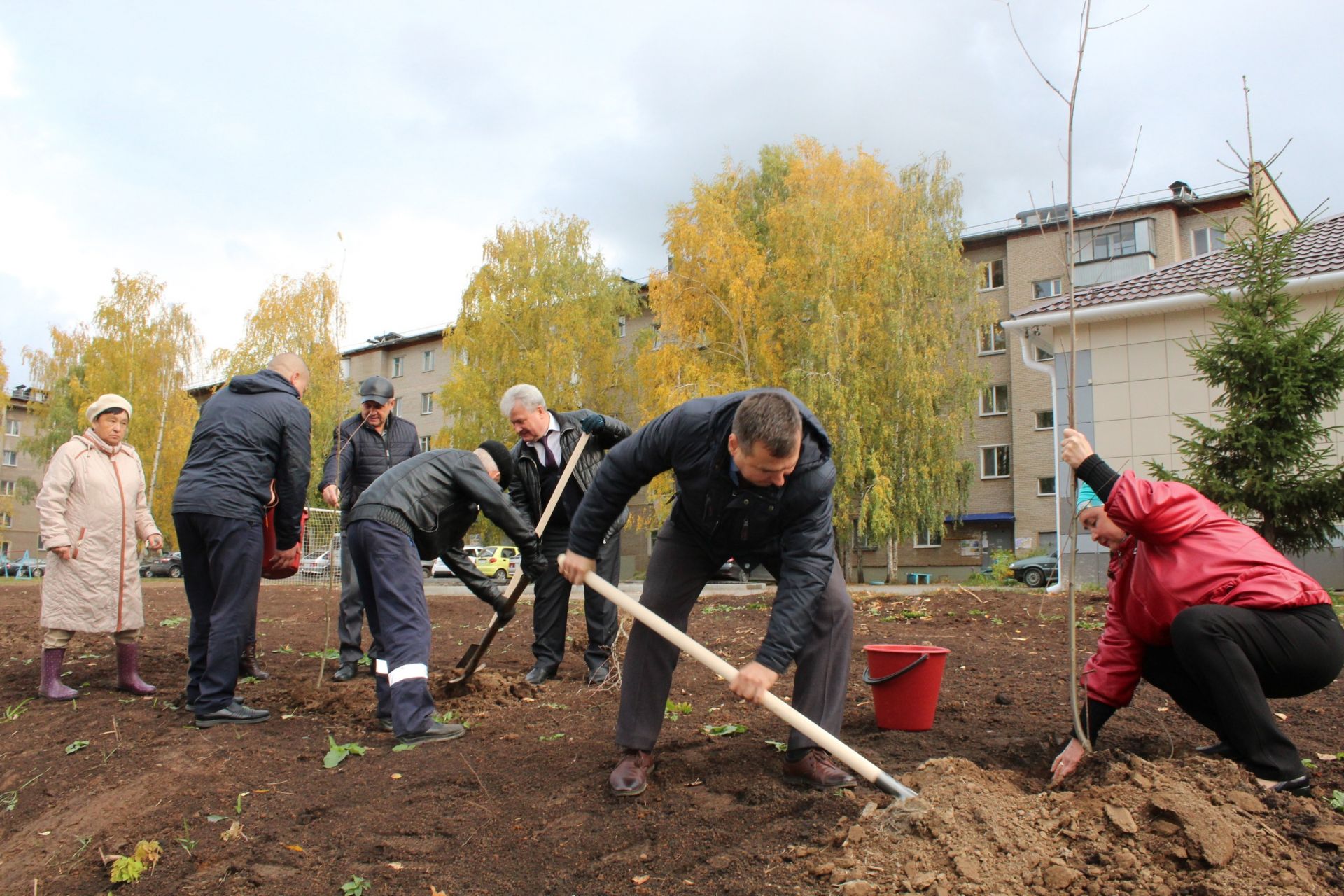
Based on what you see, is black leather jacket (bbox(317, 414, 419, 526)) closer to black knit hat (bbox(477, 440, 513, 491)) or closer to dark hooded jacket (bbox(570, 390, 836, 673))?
black knit hat (bbox(477, 440, 513, 491))

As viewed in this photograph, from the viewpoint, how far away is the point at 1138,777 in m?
2.65

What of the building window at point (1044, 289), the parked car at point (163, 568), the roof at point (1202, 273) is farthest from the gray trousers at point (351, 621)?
the parked car at point (163, 568)

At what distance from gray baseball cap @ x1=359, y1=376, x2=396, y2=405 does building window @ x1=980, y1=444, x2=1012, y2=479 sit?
2743 cm

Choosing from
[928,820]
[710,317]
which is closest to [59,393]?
[710,317]

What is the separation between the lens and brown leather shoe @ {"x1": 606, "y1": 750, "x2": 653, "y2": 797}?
3127 mm

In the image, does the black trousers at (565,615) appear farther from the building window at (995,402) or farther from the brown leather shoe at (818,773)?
the building window at (995,402)

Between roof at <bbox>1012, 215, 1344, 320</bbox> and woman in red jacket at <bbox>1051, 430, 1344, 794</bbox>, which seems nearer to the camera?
woman in red jacket at <bbox>1051, 430, 1344, 794</bbox>

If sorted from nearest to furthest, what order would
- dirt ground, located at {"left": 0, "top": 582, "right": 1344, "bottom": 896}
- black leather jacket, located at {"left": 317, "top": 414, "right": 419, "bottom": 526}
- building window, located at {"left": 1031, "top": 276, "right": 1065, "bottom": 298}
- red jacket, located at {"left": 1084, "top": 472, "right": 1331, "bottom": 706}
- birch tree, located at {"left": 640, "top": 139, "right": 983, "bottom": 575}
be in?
dirt ground, located at {"left": 0, "top": 582, "right": 1344, "bottom": 896}, red jacket, located at {"left": 1084, "top": 472, "right": 1331, "bottom": 706}, black leather jacket, located at {"left": 317, "top": 414, "right": 419, "bottom": 526}, birch tree, located at {"left": 640, "top": 139, "right": 983, "bottom": 575}, building window, located at {"left": 1031, "top": 276, "right": 1065, "bottom": 298}

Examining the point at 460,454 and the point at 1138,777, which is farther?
the point at 460,454

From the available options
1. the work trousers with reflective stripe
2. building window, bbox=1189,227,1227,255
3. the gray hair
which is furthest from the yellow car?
building window, bbox=1189,227,1227,255

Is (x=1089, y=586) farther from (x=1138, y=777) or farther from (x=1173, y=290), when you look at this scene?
(x=1138, y=777)

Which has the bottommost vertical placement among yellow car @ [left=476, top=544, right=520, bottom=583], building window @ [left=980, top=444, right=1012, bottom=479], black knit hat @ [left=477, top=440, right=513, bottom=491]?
yellow car @ [left=476, top=544, right=520, bottom=583]

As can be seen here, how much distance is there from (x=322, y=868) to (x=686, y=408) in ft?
6.22

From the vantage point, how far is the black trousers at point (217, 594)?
4225 millimetres
